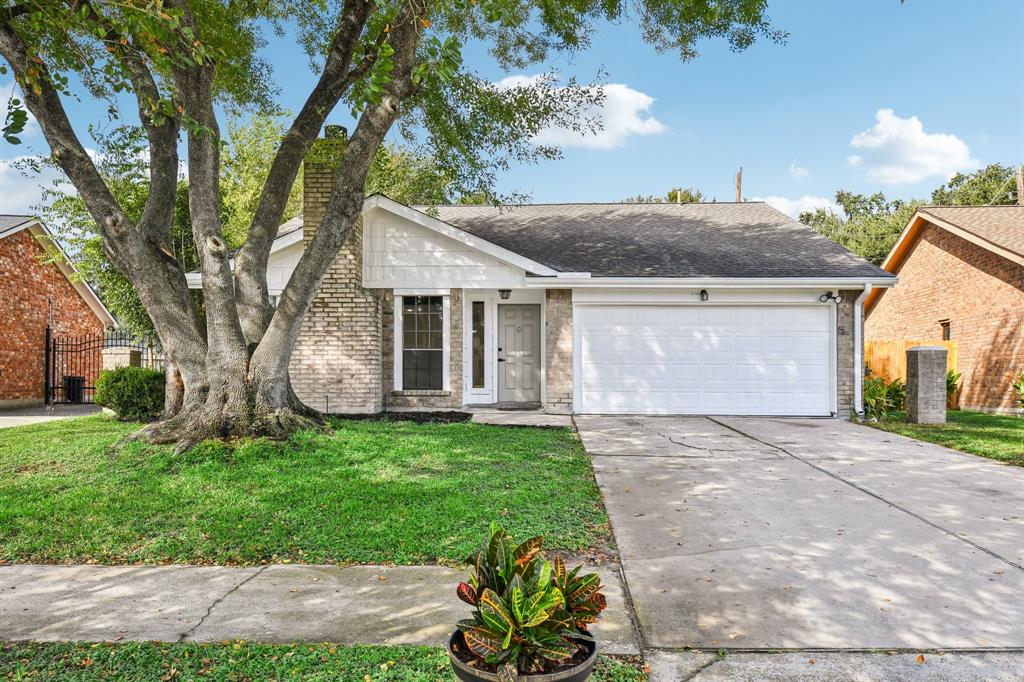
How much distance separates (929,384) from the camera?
37.2 ft

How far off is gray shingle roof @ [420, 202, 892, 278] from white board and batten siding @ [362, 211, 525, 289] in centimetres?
94

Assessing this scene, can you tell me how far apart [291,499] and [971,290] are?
17.8 meters

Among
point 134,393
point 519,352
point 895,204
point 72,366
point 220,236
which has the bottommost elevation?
point 134,393

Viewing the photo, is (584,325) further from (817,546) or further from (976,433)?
(817,546)

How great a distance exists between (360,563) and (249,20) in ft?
32.3

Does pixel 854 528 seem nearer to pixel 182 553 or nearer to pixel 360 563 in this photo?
pixel 360 563

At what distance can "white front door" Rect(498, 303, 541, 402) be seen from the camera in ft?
41.9

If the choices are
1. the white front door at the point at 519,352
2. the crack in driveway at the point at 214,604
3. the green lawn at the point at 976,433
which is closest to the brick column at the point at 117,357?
the white front door at the point at 519,352

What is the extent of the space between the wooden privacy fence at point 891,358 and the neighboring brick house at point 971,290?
29cm

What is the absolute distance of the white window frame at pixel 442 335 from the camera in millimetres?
11992

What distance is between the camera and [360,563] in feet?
13.3

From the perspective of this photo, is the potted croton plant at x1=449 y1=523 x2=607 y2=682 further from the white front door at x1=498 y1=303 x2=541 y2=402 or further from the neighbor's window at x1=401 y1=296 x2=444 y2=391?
the white front door at x1=498 y1=303 x2=541 y2=402

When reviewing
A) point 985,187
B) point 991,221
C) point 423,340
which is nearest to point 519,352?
point 423,340

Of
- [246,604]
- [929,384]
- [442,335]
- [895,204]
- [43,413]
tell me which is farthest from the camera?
[895,204]
